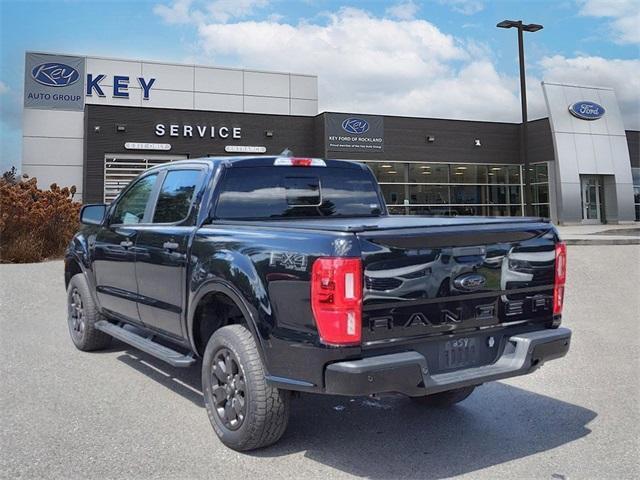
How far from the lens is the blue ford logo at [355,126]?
28.2 metres

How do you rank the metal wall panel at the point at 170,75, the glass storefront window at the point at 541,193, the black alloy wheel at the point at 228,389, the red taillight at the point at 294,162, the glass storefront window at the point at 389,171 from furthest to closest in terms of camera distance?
the glass storefront window at the point at 541,193 < the metal wall panel at the point at 170,75 < the glass storefront window at the point at 389,171 < the red taillight at the point at 294,162 < the black alloy wheel at the point at 228,389

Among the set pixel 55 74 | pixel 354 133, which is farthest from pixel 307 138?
pixel 55 74

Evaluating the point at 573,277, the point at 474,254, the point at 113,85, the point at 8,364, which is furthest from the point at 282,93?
the point at 474,254

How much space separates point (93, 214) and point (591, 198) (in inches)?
1225

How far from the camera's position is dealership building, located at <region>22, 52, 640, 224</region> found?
26.1 m

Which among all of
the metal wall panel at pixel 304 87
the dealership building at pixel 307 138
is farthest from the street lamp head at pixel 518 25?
the metal wall panel at pixel 304 87

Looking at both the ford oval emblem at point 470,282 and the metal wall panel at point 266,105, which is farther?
the metal wall panel at point 266,105

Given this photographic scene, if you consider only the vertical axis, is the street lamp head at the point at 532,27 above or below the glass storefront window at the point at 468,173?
above

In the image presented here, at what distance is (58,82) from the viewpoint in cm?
2845

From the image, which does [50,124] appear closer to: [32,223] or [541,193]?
[32,223]

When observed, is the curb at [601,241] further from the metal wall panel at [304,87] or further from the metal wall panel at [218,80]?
the metal wall panel at [218,80]

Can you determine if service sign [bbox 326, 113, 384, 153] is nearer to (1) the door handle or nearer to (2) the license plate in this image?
(1) the door handle

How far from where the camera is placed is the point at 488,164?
1259 inches

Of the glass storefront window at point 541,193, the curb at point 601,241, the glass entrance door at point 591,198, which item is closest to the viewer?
the curb at point 601,241
